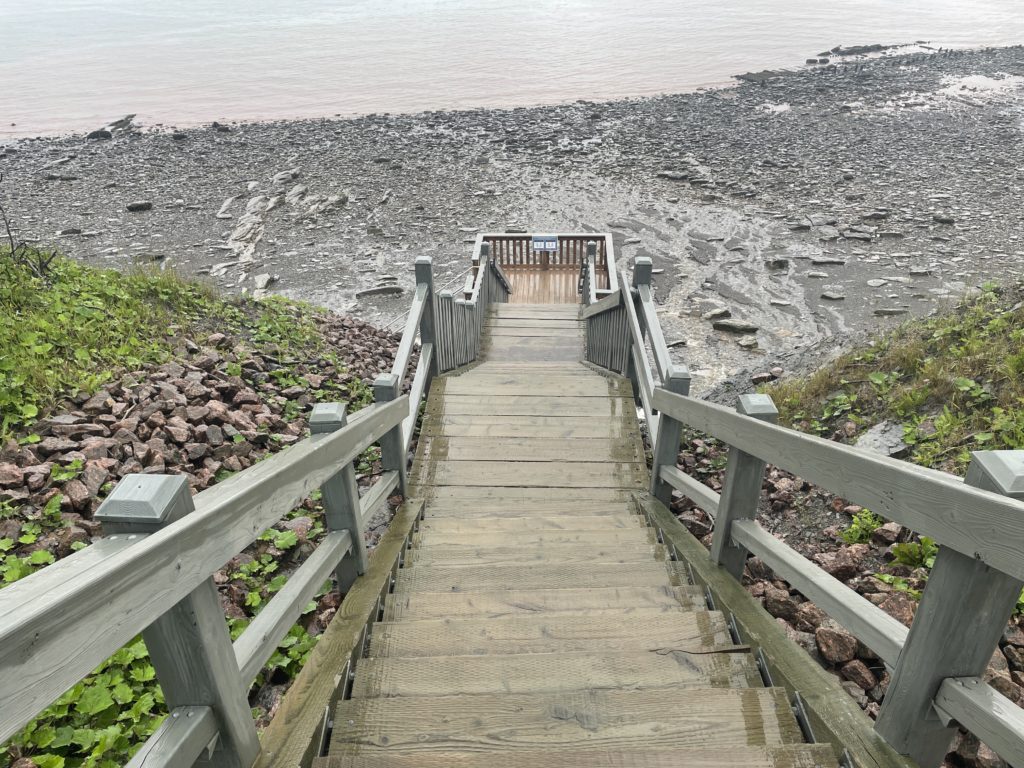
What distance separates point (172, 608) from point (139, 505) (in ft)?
0.95

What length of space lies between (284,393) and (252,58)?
49.3 metres

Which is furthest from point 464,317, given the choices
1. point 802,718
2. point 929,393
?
point 802,718

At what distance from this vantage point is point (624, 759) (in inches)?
70.5

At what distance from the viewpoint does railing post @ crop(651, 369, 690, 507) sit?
12.3 feet

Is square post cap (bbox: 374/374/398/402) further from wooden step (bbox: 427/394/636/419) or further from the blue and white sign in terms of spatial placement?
the blue and white sign

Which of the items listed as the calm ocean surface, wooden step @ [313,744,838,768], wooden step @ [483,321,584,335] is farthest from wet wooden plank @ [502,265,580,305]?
the calm ocean surface

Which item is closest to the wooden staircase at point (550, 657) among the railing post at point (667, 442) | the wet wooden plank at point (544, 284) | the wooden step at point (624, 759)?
the wooden step at point (624, 759)

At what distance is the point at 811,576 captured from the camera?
215 centimetres

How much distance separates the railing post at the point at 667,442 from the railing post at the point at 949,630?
2.15 m

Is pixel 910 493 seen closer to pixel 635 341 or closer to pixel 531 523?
pixel 531 523

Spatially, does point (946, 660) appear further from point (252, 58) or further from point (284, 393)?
point (252, 58)

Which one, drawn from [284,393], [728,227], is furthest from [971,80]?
[284,393]

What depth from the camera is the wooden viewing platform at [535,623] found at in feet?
4.19

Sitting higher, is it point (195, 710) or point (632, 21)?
point (632, 21)
